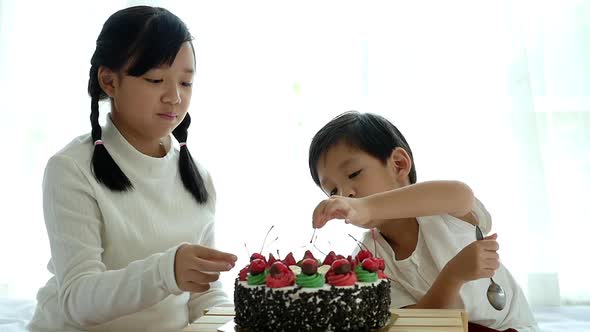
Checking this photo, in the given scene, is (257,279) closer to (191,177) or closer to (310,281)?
(310,281)

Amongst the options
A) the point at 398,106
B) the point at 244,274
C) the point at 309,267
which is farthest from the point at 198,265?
the point at 398,106

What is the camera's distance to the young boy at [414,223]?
163 cm

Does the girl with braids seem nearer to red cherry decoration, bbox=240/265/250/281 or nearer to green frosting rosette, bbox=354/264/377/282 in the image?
red cherry decoration, bbox=240/265/250/281

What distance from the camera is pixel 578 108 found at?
8.72 ft

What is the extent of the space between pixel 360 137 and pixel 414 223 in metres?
0.24

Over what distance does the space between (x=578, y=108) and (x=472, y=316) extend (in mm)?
1175

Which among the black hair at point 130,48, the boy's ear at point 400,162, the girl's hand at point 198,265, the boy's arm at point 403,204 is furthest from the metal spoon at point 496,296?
the black hair at point 130,48

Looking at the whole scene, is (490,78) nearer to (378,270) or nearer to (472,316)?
(472,316)

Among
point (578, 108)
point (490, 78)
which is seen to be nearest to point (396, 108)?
point (490, 78)

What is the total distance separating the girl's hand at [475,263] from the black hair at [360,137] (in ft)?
1.14

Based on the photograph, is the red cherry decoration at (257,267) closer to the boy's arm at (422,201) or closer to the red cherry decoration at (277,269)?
the red cherry decoration at (277,269)

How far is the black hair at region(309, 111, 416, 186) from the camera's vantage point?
74.6 inches

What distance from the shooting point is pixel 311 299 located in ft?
4.46

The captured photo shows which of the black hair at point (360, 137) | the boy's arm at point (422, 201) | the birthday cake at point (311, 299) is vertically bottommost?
the birthday cake at point (311, 299)
